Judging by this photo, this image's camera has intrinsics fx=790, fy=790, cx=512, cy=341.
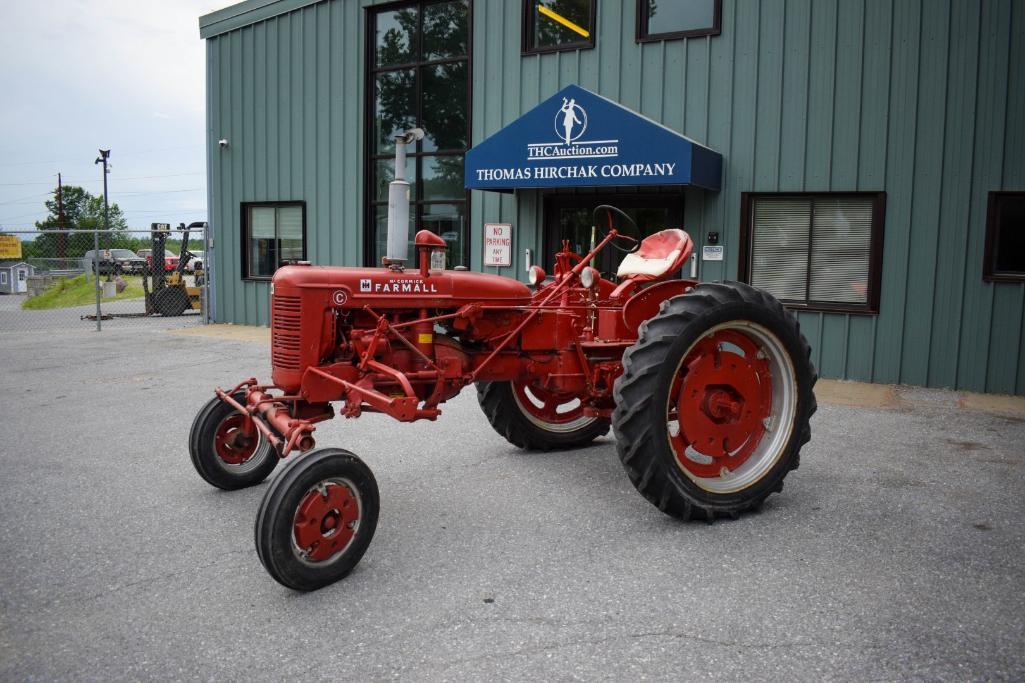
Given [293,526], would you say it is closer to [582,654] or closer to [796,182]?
[582,654]

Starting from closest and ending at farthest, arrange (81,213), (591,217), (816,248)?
(816,248), (591,217), (81,213)

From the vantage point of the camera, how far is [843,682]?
2.52 meters

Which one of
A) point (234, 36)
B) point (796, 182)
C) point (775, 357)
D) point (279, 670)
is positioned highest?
point (234, 36)

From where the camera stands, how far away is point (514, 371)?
455 cm

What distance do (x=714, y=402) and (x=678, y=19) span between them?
6.59m

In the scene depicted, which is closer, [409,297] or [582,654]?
[582,654]

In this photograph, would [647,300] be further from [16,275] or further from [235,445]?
[16,275]

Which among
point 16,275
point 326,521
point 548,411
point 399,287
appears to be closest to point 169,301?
point 16,275

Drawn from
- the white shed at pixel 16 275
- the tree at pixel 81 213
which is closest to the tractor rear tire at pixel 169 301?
the white shed at pixel 16 275

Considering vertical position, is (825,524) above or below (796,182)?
below

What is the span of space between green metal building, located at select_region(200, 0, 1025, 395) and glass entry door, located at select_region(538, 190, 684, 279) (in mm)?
28

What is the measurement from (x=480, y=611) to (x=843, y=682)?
1.28 metres

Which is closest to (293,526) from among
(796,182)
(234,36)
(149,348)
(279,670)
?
(279,670)

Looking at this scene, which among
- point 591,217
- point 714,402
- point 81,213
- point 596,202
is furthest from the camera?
point 81,213
